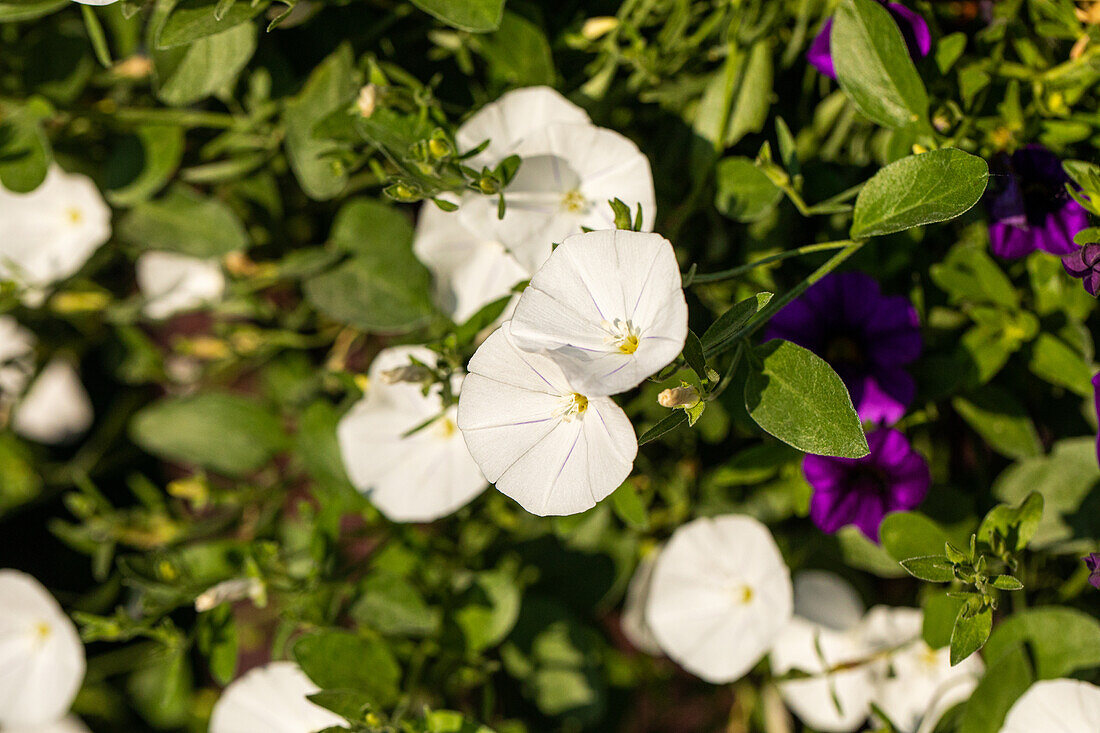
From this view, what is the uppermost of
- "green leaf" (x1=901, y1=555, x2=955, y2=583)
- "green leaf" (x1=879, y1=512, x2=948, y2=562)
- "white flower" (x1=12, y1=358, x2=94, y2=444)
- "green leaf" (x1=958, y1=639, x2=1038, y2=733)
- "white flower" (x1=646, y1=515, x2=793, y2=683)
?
"green leaf" (x1=901, y1=555, x2=955, y2=583)

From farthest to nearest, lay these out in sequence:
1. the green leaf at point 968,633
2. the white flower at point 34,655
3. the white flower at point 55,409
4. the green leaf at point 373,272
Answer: the white flower at point 55,409 < the white flower at point 34,655 < the green leaf at point 373,272 < the green leaf at point 968,633

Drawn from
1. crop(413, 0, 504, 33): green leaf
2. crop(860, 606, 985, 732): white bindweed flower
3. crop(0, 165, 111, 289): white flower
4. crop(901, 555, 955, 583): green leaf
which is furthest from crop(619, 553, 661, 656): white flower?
crop(0, 165, 111, 289): white flower

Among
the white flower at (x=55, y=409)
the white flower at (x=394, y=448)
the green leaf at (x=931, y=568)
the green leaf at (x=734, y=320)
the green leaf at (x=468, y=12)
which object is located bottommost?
the white flower at (x=55, y=409)

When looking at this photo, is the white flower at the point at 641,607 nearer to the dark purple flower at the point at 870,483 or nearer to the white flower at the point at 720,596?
the white flower at the point at 720,596

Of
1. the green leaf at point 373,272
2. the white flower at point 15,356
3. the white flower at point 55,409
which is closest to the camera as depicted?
the green leaf at point 373,272

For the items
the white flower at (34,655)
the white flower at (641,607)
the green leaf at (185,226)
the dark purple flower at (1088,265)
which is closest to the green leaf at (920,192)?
the dark purple flower at (1088,265)

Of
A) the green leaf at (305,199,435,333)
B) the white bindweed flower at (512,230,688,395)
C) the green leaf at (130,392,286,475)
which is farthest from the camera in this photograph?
the green leaf at (130,392,286,475)

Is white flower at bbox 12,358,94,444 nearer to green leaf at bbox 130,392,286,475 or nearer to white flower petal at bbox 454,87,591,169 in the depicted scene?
green leaf at bbox 130,392,286,475
